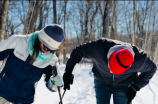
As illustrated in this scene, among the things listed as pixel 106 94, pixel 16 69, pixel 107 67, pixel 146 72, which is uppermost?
pixel 16 69

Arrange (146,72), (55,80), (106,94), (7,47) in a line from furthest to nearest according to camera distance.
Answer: (106,94)
(146,72)
(55,80)
(7,47)

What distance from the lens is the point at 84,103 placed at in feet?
13.2

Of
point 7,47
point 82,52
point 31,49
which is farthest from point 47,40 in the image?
point 82,52

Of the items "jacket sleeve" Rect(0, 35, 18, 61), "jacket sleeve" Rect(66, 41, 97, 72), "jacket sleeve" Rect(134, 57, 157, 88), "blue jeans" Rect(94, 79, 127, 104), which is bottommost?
"blue jeans" Rect(94, 79, 127, 104)

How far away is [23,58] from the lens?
1949 millimetres

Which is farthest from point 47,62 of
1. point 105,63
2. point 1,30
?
point 1,30

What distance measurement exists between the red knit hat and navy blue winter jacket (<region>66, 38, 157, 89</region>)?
23cm

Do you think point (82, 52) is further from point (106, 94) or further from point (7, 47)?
point (7, 47)

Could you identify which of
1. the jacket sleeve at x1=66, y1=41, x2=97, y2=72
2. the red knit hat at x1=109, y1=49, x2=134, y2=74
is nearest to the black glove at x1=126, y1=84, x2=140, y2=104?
the red knit hat at x1=109, y1=49, x2=134, y2=74

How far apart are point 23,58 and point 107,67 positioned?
44.3 inches

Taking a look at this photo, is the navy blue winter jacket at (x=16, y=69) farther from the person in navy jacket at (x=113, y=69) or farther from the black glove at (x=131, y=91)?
the black glove at (x=131, y=91)

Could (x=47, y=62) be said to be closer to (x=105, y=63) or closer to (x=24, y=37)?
(x=24, y=37)

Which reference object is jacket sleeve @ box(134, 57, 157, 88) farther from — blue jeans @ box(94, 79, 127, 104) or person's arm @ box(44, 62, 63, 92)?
person's arm @ box(44, 62, 63, 92)

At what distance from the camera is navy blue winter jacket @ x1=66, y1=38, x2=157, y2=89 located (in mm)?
2094
